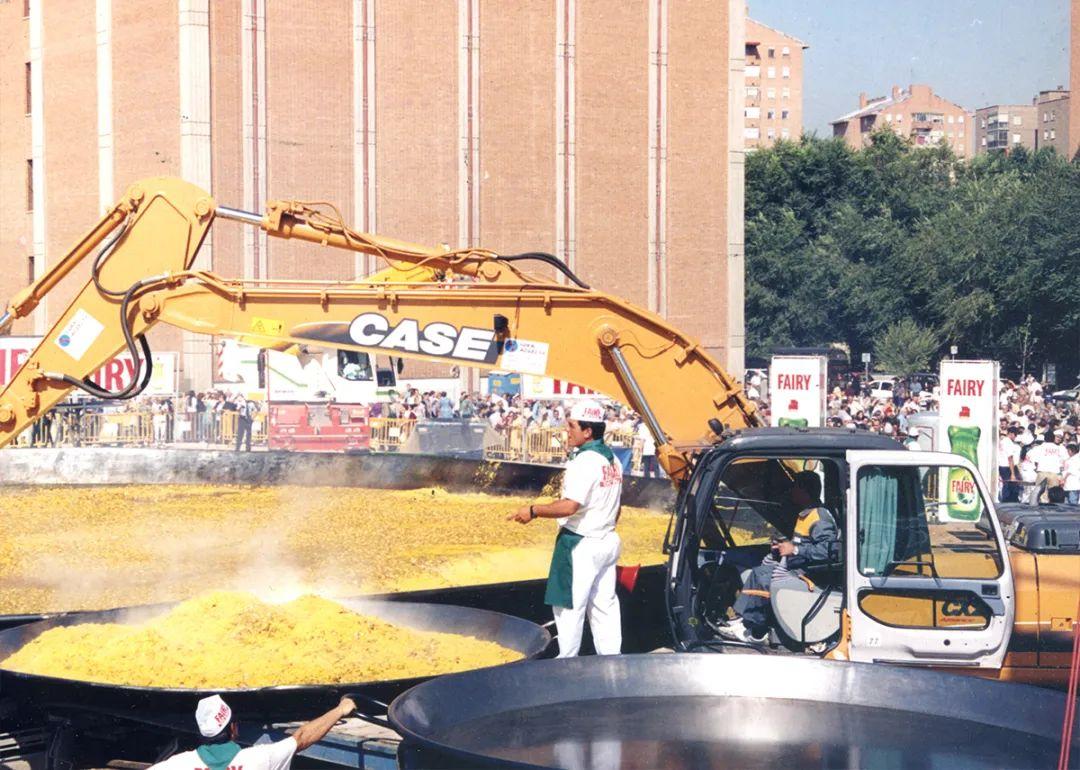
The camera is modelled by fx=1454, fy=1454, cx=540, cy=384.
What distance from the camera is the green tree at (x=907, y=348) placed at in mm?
63312

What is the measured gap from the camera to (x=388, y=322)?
12.1 m

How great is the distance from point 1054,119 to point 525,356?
293 feet

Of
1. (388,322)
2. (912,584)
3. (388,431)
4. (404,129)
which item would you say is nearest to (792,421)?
(388,322)

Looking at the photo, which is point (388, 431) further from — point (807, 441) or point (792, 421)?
point (807, 441)

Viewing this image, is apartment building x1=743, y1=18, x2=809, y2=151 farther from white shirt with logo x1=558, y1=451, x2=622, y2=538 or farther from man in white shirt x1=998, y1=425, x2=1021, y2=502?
white shirt with logo x1=558, y1=451, x2=622, y2=538

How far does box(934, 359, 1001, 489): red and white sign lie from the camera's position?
1956cm

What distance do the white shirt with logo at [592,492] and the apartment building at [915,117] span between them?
141 meters

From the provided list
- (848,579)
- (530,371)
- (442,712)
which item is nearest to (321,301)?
(530,371)

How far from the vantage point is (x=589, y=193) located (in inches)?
2188

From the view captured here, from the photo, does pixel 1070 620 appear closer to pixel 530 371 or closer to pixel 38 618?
pixel 530 371

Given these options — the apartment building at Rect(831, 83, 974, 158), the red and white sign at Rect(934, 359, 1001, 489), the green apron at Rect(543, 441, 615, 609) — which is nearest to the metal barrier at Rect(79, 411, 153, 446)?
the red and white sign at Rect(934, 359, 1001, 489)

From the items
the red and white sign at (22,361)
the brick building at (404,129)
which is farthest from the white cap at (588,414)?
the brick building at (404,129)

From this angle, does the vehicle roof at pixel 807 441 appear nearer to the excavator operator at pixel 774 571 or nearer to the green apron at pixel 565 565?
the excavator operator at pixel 774 571

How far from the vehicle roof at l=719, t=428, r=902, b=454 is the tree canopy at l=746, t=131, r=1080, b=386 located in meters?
45.3
